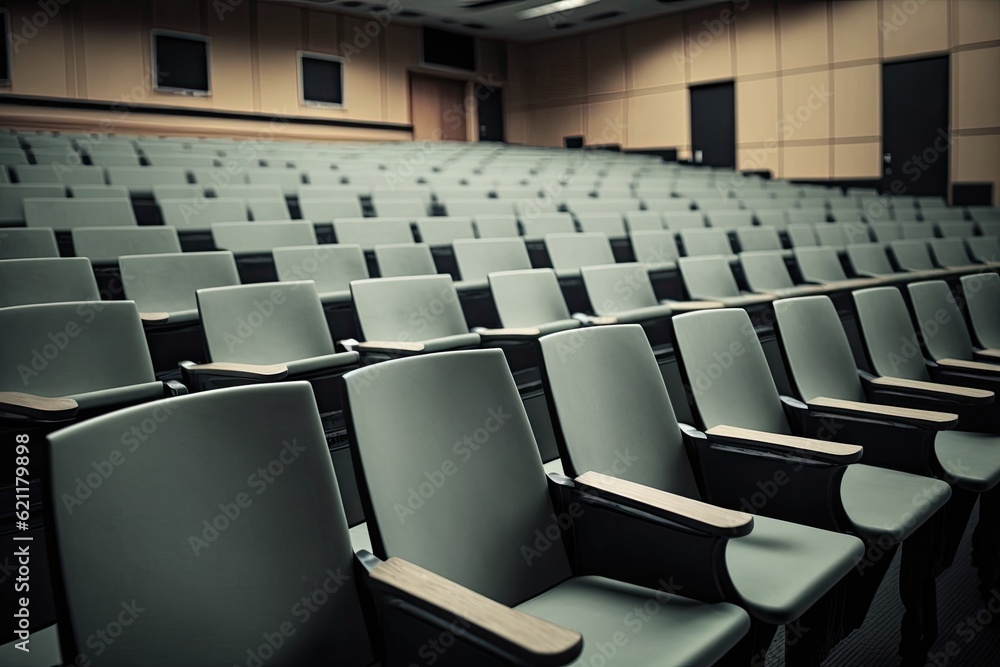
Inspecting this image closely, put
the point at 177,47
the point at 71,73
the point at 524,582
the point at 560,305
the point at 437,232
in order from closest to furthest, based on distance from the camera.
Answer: the point at 524,582 < the point at 560,305 < the point at 437,232 < the point at 71,73 < the point at 177,47

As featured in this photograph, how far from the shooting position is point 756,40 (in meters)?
3.07

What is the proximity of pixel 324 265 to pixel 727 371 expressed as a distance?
0.53 metres

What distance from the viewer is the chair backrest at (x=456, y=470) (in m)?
0.34

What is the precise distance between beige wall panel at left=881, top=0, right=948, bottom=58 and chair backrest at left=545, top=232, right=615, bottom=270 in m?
2.21

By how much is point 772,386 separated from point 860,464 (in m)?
0.09

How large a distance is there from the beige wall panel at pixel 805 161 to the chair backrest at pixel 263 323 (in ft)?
8.88

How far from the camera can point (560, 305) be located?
2.86 ft

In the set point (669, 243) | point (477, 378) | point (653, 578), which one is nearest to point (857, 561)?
point (653, 578)

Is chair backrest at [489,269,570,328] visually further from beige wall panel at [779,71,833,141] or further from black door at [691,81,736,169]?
black door at [691,81,736,169]

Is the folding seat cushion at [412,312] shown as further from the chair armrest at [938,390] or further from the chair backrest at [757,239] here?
the chair backrest at [757,239]

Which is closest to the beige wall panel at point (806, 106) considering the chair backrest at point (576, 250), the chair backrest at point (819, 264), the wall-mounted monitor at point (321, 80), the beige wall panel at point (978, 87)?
the beige wall panel at point (978, 87)

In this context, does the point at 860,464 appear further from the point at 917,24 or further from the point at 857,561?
the point at 917,24

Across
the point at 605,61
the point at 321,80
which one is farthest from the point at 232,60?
the point at 605,61

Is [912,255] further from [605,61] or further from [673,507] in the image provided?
[605,61]
